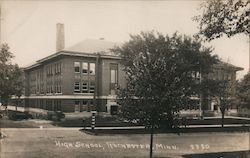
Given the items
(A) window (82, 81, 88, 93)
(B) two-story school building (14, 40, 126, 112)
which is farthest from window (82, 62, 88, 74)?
(A) window (82, 81, 88, 93)

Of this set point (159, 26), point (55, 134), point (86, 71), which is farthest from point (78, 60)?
point (159, 26)

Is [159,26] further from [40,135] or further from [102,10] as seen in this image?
[40,135]

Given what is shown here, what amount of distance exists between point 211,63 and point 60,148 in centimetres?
1190

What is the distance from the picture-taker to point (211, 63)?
2220 cm

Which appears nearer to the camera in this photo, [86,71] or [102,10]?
[102,10]

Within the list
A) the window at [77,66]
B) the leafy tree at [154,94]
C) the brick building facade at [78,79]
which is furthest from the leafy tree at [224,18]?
the window at [77,66]

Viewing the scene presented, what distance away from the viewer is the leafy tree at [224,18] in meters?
10.7

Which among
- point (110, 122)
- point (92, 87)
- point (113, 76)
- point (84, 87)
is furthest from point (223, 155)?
point (92, 87)

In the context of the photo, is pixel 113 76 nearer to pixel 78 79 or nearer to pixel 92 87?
pixel 92 87

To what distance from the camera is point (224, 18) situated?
11078 millimetres

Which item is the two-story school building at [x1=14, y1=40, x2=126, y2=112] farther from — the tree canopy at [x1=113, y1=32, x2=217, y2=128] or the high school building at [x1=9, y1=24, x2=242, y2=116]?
the tree canopy at [x1=113, y1=32, x2=217, y2=128]

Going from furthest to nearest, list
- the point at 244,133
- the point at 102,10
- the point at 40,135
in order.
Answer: the point at 244,133 < the point at 40,135 < the point at 102,10

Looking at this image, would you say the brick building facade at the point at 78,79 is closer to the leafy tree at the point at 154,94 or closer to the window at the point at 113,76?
the window at the point at 113,76

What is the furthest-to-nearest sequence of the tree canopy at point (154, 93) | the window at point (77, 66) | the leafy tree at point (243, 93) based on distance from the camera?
the window at point (77, 66), the leafy tree at point (243, 93), the tree canopy at point (154, 93)
